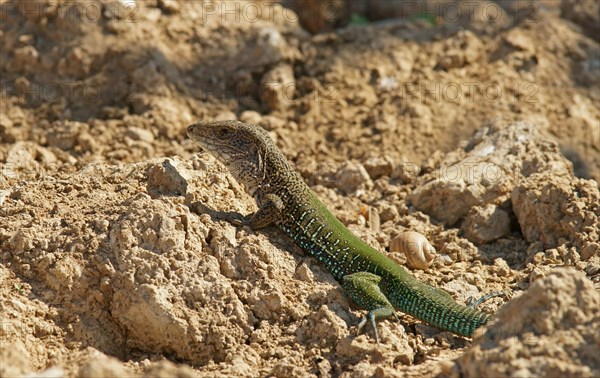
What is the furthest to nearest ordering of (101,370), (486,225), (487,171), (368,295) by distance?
(487,171) → (486,225) → (368,295) → (101,370)

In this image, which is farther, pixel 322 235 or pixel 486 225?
pixel 486 225

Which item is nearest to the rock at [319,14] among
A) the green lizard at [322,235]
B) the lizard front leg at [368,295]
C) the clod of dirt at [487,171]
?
the clod of dirt at [487,171]

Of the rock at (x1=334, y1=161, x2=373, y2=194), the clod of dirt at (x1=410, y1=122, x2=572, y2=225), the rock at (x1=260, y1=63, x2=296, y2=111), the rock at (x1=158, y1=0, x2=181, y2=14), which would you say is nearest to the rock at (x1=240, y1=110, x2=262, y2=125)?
the rock at (x1=260, y1=63, x2=296, y2=111)

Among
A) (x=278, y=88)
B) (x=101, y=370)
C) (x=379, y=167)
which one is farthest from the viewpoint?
(x=278, y=88)

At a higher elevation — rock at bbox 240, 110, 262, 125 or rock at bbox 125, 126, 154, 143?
rock at bbox 240, 110, 262, 125

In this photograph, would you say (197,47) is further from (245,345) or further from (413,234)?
(245,345)

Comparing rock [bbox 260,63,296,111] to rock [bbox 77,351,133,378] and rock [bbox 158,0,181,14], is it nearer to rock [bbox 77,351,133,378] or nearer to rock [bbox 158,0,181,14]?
rock [bbox 158,0,181,14]

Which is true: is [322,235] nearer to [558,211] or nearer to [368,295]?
[368,295]

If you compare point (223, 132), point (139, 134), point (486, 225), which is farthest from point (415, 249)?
point (139, 134)

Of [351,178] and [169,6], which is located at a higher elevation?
[169,6]
